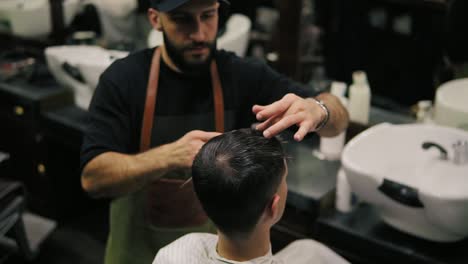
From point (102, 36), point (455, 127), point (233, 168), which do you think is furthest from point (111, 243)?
point (102, 36)

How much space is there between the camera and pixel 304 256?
2.07 meters

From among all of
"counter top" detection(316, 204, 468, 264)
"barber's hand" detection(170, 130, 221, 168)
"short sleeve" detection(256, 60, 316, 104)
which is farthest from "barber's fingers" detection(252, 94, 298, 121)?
"counter top" detection(316, 204, 468, 264)

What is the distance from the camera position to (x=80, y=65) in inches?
132

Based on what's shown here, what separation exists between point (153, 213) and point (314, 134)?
84 centimetres

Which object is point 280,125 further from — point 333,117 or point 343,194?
point 343,194

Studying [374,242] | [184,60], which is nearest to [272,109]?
[184,60]

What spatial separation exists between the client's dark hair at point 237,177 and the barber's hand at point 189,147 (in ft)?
0.38

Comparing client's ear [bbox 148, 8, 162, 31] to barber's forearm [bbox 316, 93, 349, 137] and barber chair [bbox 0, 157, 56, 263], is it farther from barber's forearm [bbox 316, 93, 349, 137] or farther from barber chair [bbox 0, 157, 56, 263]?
barber chair [bbox 0, 157, 56, 263]

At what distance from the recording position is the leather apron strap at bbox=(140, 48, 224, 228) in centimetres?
208

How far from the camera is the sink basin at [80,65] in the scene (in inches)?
129

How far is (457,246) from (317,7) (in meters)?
2.13

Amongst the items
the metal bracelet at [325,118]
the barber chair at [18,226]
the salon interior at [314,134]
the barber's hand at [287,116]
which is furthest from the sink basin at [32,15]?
the barber's hand at [287,116]

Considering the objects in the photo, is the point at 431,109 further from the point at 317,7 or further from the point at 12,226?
the point at 12,226

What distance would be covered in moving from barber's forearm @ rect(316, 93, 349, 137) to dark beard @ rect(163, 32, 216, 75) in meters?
0.40
